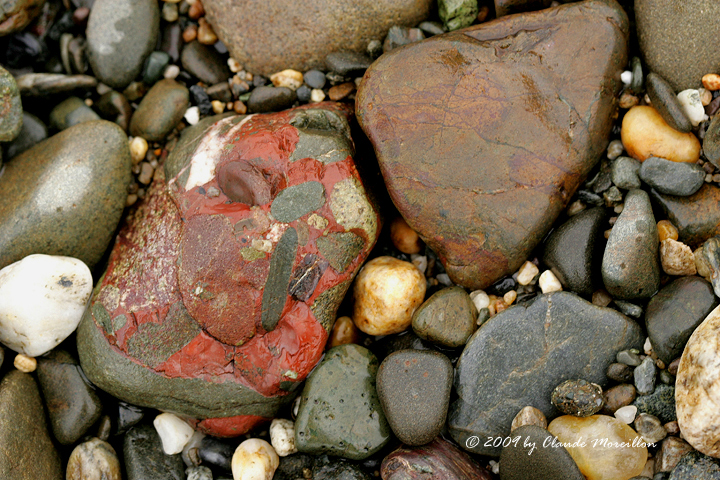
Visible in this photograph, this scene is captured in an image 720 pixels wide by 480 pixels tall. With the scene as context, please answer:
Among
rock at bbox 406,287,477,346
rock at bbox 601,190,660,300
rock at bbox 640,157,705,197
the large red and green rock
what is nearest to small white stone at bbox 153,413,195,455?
the large red and green rock

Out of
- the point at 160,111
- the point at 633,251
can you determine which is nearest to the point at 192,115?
the point at 160,111

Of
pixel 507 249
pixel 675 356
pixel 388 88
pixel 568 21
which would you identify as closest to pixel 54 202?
pixel 388 88

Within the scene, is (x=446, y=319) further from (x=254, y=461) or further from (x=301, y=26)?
(x=301, y=26)

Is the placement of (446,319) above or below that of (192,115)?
below

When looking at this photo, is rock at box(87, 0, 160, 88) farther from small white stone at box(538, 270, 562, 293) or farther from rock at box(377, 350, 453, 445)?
small white stone at box(538, 270, 562, 293)

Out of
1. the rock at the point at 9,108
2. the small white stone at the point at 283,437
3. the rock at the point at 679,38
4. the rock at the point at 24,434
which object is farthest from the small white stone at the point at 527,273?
the rock at the point at 9,108

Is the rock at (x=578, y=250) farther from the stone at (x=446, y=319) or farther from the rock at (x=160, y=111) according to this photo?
the rock at (x=160, y=111)

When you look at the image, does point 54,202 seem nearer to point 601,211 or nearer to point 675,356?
point 601,211
